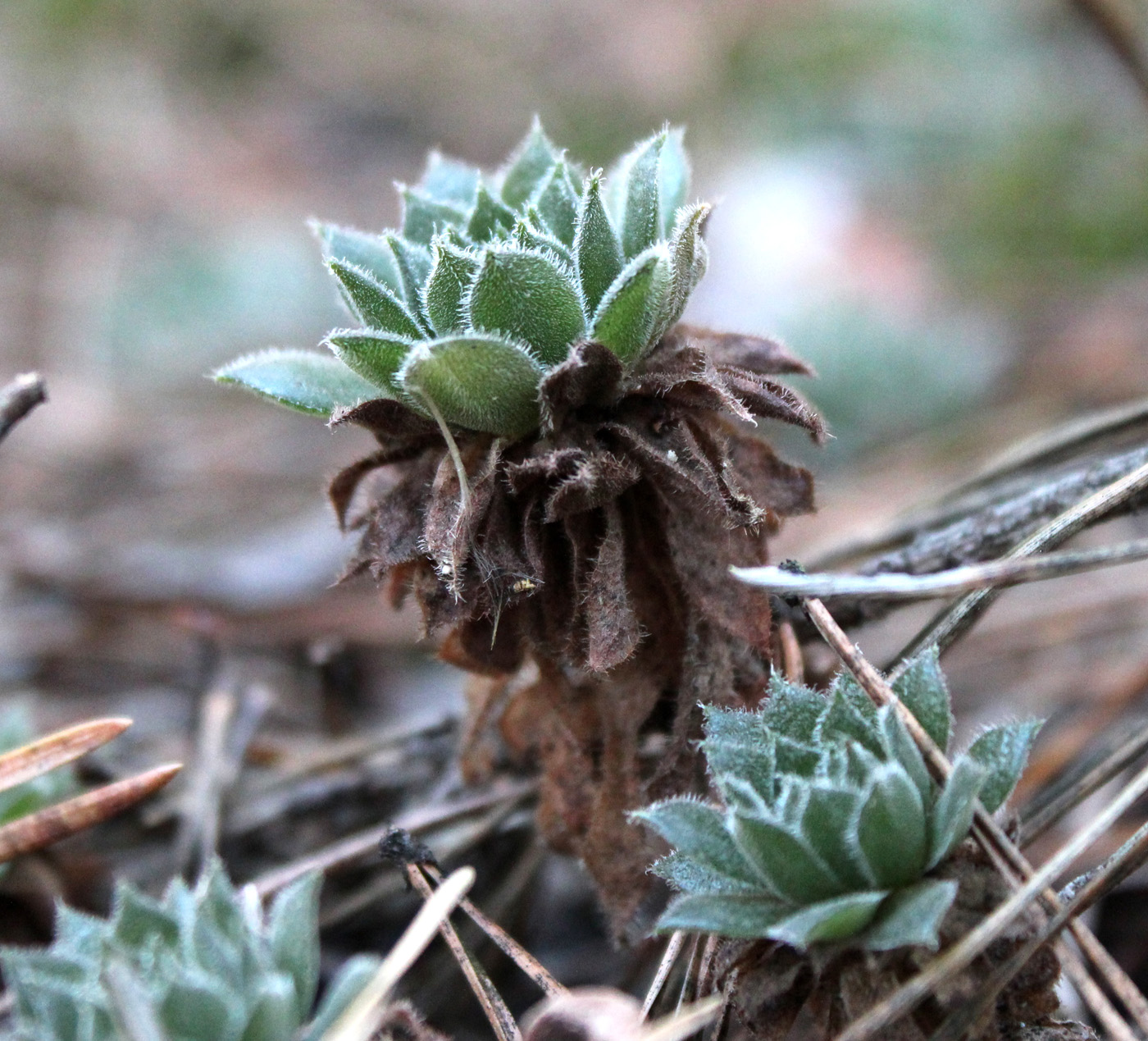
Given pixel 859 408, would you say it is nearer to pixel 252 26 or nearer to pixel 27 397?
pixel 27 397

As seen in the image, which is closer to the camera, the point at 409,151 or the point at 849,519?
the point at 849,519

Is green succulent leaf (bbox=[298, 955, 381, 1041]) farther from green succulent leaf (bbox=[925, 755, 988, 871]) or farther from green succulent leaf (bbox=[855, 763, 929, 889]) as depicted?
green succulent leaf (bbox=[925, 755, 988, 871])

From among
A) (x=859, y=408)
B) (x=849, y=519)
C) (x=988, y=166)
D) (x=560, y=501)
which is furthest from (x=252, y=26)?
(x=560, y=501)

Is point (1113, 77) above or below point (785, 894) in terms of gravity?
above

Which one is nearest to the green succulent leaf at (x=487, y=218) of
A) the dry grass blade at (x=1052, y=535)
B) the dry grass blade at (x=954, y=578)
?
the dry grass blade at (x=954, y=578)

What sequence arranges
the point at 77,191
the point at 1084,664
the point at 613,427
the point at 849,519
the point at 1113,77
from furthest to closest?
the point at 77,191
the point at 1113,77
the point at 849,519
the point at 1084,664
the point at 613,427

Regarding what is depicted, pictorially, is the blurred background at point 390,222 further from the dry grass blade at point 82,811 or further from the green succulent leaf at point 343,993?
the green succulent leaf at point 343,993

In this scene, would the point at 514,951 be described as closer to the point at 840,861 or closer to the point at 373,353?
the point at 840,861
